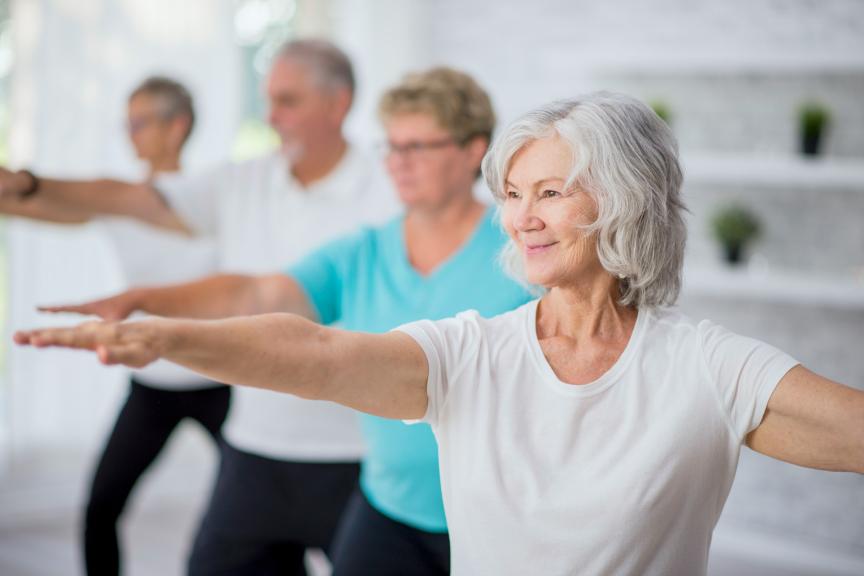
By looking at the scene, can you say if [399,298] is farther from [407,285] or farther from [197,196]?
[197,196]

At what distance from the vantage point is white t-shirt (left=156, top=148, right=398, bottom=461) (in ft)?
7.30

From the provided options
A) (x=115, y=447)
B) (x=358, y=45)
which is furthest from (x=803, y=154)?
(x=115, y=447)

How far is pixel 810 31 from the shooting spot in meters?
3.91

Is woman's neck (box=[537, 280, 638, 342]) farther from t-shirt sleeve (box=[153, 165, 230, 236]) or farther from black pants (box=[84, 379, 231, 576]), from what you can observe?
black pants (box=[84, 379, 231, 576])

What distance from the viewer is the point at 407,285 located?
1.81 meters

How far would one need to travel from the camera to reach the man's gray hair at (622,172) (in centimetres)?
121

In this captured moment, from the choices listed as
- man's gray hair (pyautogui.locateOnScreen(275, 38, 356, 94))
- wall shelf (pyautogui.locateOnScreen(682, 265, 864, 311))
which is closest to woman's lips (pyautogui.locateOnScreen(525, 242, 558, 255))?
man's gray hair (pyautogui.locateOnScreen(275, 38, 356, 94))

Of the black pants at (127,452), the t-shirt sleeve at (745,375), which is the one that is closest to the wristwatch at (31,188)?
the black pants at (127,452)

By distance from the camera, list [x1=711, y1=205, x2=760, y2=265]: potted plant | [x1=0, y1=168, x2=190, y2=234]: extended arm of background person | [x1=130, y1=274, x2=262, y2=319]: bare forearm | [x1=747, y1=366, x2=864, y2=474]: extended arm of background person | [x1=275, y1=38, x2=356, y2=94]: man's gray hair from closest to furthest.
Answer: [x1=747, y1=366, x2=864, y2=474]: extended arm of background person < [x1=130, y1=274, x2=262, y2=319]: bare forearm < [x1=0, y1=168, x2=190, y2=234]: extended arm of background person < [x1=275, y1=38, x2=356, y2=94]: man's gray hair < [x1=711, y1=205, x2=760, y2=265]: potted plant

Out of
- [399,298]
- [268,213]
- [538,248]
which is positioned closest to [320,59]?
[268,213]

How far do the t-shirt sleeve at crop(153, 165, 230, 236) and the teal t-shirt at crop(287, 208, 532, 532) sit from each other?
586mm

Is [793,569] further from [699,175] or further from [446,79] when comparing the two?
[446,79]

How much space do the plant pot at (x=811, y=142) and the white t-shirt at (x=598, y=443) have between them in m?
2.76

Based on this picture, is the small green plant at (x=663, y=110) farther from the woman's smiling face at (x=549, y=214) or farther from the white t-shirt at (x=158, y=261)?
the woman's smiling face at (x=549, y=214)
